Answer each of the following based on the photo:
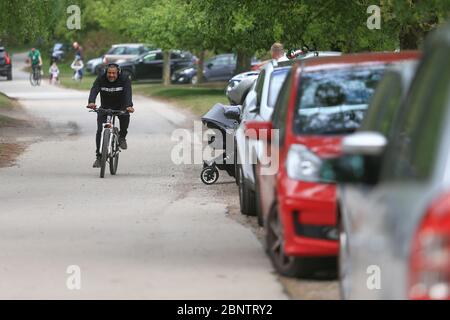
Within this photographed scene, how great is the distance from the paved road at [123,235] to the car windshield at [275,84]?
1.37 meters

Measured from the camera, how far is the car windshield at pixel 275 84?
1498 cm

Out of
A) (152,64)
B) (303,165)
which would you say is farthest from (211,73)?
(303,165)

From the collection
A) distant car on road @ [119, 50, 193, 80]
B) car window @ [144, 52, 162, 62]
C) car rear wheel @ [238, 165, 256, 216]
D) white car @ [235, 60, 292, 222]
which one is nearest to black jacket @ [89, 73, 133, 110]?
white car @ [235, 60, 292, 222]

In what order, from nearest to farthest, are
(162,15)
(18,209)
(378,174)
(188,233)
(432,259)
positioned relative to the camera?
(432,259) < (378,174) < (188,233) < (18,209) < (162,15)

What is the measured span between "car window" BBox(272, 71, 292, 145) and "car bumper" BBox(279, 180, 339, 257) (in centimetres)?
113

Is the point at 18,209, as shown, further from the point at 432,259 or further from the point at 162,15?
the point at 162,15

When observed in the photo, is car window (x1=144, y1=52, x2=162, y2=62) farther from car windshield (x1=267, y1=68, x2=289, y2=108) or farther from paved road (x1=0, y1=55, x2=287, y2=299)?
car windshield (x1=267, y1=68, x2=289, y2=108)

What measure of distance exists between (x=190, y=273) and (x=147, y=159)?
39.0 ft

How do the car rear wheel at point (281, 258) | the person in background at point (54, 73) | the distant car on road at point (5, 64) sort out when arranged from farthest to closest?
the distant car on road at point (5, 64), the person in background at point (54, 73), the car rear wheel at point (281, 258)

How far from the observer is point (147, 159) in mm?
22562

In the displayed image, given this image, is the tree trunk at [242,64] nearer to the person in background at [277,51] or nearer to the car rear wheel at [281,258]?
the person in background at [277,51]

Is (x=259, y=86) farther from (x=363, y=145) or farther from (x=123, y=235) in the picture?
(x=363, y=145)

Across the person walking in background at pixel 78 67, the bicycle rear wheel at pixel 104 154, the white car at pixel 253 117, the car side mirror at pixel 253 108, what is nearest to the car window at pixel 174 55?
the person walking in background at pixel 78 67

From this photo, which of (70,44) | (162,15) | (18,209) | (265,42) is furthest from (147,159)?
(70,44)
